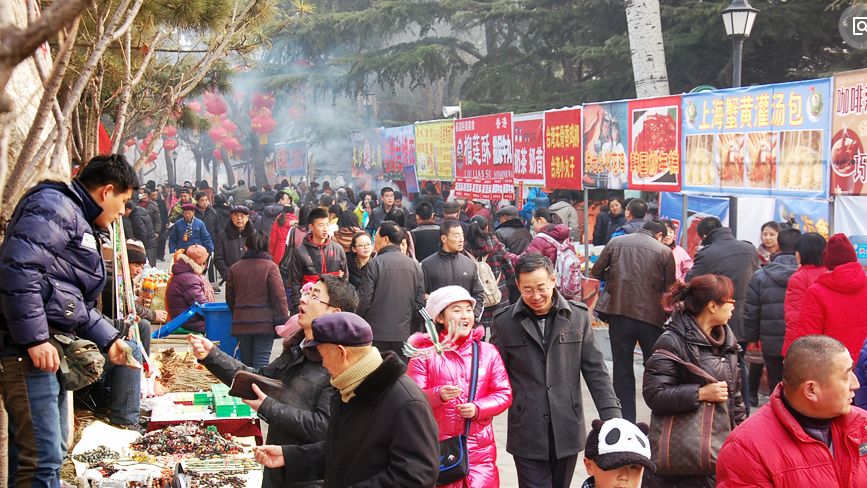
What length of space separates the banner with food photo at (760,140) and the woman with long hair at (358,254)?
3.54 metres

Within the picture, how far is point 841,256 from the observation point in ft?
24.2

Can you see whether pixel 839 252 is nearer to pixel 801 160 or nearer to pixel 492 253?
pixel 801 160

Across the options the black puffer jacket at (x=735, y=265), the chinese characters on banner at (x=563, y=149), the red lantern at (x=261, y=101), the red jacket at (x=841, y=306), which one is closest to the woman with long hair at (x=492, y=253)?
the chinese characters on banner at (x=563, y=149)

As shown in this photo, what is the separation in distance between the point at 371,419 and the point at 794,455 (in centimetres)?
154

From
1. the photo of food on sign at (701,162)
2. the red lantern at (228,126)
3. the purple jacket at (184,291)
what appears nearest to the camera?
the photo of food on sign at (701,162)

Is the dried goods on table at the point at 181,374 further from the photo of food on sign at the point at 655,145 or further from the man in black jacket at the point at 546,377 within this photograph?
the photo of food on sign at the point at 655,145

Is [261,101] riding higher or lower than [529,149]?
higher

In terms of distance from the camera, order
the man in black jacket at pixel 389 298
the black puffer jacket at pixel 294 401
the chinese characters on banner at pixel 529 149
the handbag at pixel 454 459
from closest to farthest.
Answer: the black puffer jacket at pixel 294 401, the handbag at pixel 454 459, the man in black jacket at pixel 389 298, the chinese characters on banner at pixel 529 149

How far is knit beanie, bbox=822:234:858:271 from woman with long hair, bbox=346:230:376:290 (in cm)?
431

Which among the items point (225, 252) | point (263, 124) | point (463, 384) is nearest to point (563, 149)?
point (225, 252)

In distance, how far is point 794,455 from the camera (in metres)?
3.60

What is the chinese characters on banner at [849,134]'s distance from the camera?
831 cm

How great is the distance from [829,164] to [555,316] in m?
4.37

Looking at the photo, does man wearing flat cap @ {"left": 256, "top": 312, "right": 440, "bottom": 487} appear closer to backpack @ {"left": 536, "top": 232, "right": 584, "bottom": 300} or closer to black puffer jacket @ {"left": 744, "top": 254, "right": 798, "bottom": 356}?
black puffer jacket @ {"left": 744, "top": 254, "right": 798, "bottom": 356}
